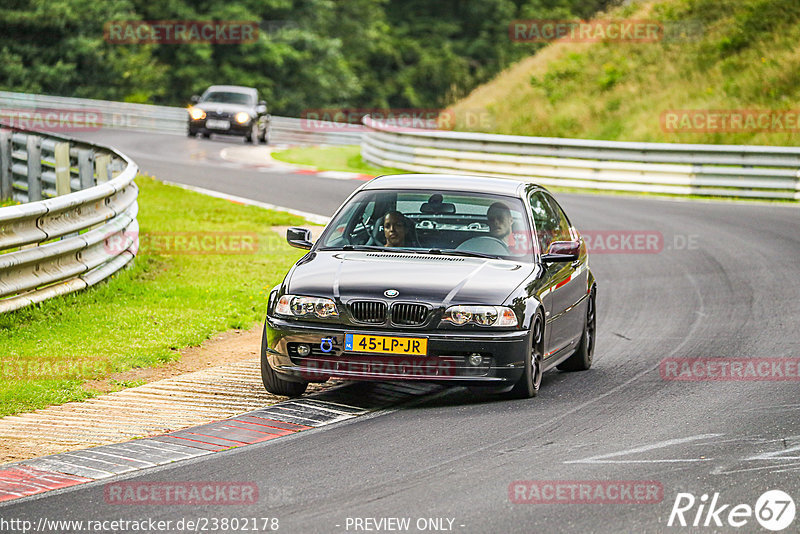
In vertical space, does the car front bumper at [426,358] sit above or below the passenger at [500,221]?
below

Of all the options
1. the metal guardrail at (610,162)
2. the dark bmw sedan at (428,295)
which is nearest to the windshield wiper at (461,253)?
the dark bmw sedan at (428,295)

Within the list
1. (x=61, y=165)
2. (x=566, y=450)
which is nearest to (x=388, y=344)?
(x=566, y=450)

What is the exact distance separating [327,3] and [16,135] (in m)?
47.5

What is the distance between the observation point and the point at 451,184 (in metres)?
9.44

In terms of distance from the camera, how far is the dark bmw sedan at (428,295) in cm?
795

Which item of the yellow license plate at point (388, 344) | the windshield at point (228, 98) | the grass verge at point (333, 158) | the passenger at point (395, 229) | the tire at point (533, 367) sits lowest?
the grass verge at point (333, 158)

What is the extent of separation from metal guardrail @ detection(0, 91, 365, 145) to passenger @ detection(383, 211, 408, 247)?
31.8m

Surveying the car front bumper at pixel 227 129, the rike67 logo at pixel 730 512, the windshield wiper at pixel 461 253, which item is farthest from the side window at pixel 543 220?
the car front bumper at pixel 227 129

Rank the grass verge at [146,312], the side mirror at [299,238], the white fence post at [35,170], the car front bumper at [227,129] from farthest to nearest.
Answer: the car front bumper at [227,129]
the white fence post at [35,170]
the side mirror at [299,238]
the grass verge at [146,312]

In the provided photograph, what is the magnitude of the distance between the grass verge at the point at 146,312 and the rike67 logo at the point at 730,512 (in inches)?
173

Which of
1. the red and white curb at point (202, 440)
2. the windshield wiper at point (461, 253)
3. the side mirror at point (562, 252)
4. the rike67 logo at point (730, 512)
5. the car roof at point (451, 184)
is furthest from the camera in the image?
the car roof at point (451, 184)

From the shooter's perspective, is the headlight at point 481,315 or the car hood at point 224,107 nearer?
the headlight at point 481,315

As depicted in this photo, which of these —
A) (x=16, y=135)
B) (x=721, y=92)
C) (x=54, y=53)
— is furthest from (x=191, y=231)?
(x=54, y=53)

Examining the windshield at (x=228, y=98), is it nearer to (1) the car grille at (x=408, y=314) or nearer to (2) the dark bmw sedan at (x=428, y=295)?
(2) the dark bmw sedan at (x=428, y=295)
